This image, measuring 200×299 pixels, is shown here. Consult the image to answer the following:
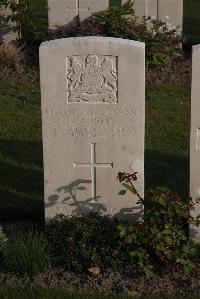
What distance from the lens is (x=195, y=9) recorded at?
16.7 metres

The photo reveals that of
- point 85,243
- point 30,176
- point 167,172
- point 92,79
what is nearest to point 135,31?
point 167,172

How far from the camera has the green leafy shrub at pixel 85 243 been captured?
19.2 feet

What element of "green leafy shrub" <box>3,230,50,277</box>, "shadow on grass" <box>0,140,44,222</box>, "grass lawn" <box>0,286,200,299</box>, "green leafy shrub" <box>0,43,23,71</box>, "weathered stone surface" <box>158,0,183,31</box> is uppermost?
"weathered stone surface" <box>158,0,183,31</box>

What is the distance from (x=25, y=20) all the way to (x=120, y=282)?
7.19m

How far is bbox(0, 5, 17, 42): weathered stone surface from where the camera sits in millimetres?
12195

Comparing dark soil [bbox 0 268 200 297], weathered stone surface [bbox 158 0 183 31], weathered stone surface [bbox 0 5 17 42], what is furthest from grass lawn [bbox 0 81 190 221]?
weathered stone surface [bbox 158 0 183 31]

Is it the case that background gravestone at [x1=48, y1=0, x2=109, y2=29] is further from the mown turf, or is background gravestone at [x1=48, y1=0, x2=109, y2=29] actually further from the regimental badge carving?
the regimental badge carving

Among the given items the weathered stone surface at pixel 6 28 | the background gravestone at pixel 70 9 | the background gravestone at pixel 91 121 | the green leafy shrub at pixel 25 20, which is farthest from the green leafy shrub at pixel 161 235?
the weathered stone surface at pixel 6 28

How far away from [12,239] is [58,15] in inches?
261

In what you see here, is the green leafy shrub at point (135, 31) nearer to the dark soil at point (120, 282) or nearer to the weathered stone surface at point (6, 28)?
the weathered stone surface at point (6, 28)

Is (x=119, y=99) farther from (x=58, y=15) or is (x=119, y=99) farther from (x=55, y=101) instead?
(x=58, y=15)

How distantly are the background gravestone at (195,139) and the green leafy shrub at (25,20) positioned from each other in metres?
6.50

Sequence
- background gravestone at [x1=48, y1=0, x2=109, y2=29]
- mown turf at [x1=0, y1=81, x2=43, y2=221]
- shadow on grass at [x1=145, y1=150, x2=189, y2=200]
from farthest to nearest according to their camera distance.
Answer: background gravestone at [x1=48, y1=0, x2=109, y2=29] < shadow on grass at [x1=145, y1=150, x2=189, y2=200] < mown turf at [x1=0, y1=81, x2=43, y2=221]

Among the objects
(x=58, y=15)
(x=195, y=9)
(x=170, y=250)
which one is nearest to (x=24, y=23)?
(x=58, y=15)
